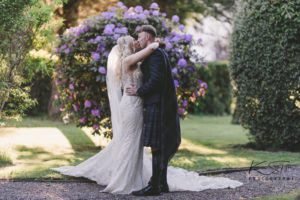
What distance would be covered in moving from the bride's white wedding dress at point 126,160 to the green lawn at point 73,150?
808 mm

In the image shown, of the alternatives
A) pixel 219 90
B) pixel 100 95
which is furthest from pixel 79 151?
pixel 219 90

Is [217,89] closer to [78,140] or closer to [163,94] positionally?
[78,140]

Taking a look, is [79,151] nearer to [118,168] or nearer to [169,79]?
[118,168]

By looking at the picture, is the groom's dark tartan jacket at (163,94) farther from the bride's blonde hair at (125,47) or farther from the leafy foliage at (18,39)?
the leafy foliage at (18,39)

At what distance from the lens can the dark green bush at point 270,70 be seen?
26.7 feet

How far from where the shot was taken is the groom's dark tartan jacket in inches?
185

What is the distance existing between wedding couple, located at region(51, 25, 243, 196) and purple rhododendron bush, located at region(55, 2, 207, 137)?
259 cm

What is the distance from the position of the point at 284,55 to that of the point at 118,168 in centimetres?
500

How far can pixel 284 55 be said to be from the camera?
8164 mm

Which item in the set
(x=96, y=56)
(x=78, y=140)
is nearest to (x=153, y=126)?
(x=96, y=56)

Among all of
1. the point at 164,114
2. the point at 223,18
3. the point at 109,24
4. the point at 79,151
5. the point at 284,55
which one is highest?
the point at 223,18

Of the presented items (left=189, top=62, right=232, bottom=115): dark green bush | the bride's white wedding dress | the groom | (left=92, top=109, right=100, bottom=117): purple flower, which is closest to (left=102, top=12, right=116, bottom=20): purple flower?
(left=92, top=109, right=100, bottom=117): purple flower

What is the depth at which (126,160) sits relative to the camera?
191 inches

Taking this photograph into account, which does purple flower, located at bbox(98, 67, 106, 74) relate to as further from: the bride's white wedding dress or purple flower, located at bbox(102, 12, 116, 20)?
the bride's white wedding dress
